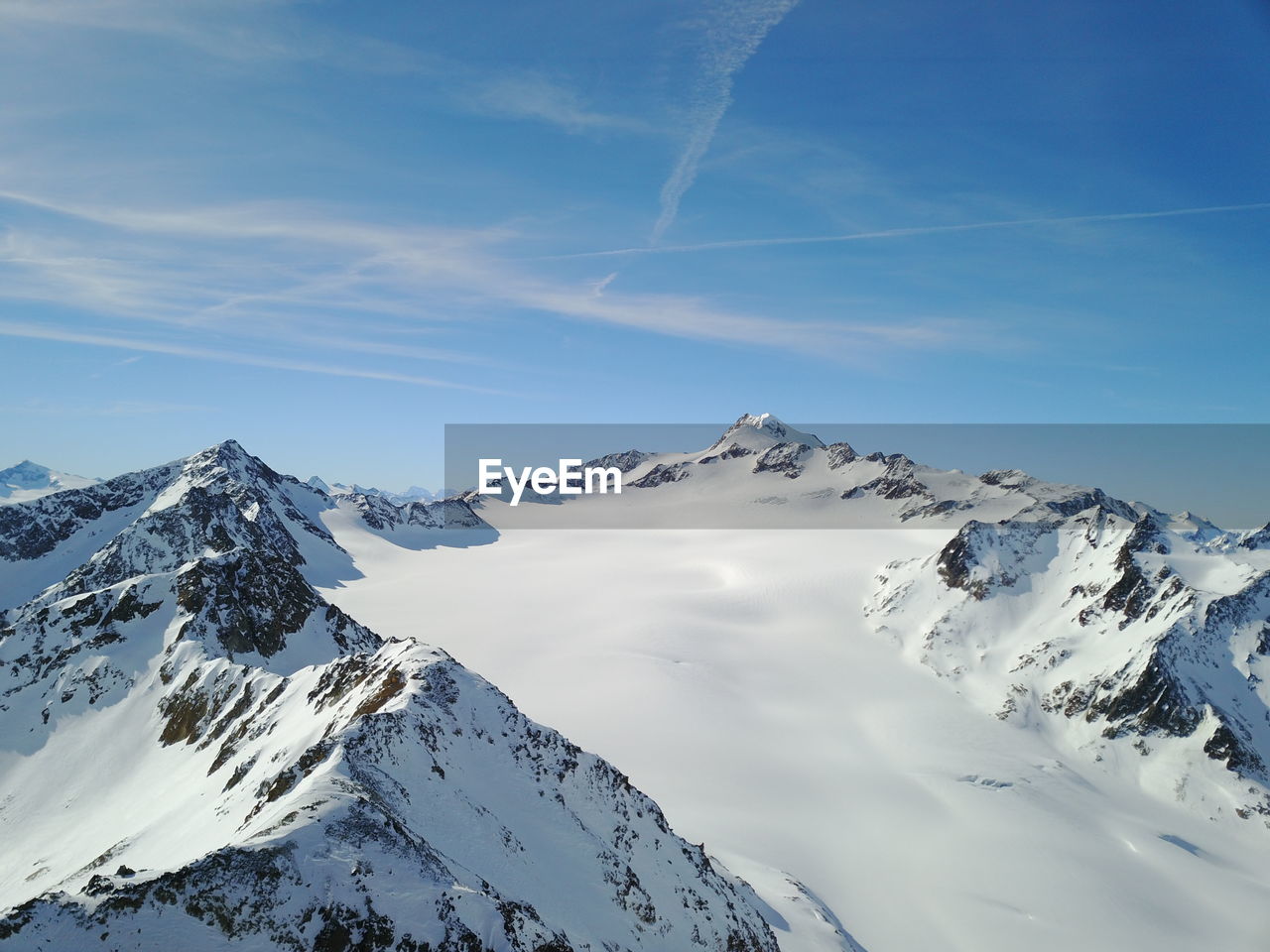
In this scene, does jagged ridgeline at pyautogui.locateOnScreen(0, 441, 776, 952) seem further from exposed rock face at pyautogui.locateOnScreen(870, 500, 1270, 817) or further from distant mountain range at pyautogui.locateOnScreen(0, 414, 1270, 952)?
exposed rock face at pyautogui.locateOnScreen(870, 500, 1270, 817)

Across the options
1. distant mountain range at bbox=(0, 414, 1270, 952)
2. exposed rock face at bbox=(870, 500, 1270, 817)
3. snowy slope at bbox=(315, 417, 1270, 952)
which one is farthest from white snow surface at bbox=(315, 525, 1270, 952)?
exposed rock face at bbox=(870, 500, 1270, 817)

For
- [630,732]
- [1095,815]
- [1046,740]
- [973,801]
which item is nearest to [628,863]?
[630,732]

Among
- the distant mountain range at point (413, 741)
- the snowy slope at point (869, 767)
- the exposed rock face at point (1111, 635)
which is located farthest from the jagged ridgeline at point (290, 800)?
the exposed rock face at point (1111, 635)

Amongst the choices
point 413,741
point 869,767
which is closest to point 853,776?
point 869,767

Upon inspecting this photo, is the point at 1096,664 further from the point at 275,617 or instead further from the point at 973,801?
the point at 275,617

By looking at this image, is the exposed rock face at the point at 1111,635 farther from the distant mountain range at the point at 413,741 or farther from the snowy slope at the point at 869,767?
the snowy slope at the point at 869,767

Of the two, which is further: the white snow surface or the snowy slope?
the white snow surface

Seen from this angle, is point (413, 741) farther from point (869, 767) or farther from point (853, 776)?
point (869, 767)

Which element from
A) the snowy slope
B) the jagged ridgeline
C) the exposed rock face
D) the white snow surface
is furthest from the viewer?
the exposed rock face

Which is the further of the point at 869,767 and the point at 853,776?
the point at 869,767
